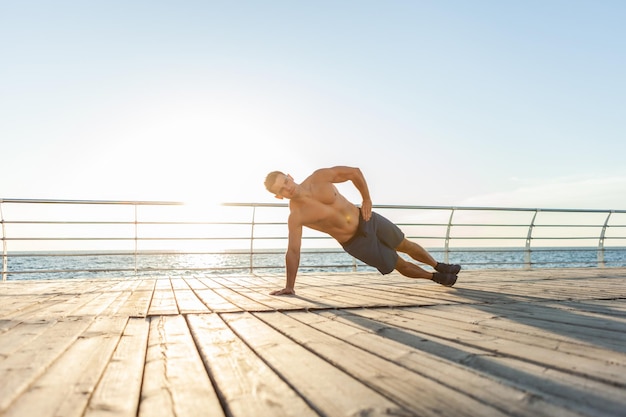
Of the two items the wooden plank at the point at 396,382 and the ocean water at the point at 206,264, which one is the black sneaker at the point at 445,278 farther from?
the wooden plank at the point at 396,382

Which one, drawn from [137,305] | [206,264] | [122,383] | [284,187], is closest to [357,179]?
[284,187]

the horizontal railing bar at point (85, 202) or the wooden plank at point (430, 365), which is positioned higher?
the horizontal railing bar at point (85, 202)

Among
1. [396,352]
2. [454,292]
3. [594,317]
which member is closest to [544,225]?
[454,292]

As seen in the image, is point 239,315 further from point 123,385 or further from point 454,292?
point 454,292

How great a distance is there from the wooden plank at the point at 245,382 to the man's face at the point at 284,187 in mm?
2020

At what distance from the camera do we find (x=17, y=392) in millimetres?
1176

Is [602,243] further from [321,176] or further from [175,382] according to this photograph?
[175,382]

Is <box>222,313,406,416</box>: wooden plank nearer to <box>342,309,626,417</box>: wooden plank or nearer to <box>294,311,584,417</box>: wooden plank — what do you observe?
<box>294,311,584,417</box>: wooden plank

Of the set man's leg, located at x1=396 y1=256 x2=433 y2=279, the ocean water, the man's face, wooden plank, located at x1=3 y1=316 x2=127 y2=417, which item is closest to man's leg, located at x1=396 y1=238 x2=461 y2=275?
man's leg, located at x1=396 y1=256 x2=433 y2=279

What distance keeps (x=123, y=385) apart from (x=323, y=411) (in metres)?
0.55

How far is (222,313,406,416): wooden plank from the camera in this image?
3.36 feet

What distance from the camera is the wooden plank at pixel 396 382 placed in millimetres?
1020

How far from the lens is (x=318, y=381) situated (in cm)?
124

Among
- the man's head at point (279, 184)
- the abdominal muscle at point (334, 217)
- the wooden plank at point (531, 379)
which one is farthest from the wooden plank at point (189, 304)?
the wooden plank at point (531, 379)
